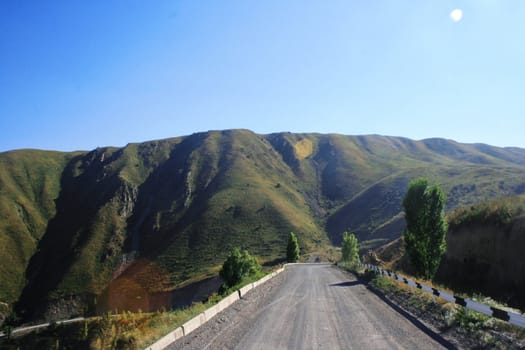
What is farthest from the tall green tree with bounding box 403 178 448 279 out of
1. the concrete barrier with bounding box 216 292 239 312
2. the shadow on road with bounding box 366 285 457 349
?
the concrete barrier with bounding box 216 292 239 312

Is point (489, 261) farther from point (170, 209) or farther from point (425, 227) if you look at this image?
point (170, 209)

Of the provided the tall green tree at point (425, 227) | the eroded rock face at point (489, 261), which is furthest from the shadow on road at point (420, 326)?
the tall green tree at point (425, 227)

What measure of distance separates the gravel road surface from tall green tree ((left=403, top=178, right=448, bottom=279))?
11054 millimetres

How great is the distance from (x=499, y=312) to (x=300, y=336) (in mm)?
5481

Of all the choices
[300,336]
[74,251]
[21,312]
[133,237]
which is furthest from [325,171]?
[300,336]

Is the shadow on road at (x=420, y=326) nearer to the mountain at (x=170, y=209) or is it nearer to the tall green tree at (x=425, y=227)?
the tall green tree at (x=425, y=227)

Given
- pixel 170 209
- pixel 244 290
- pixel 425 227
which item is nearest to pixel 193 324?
pixel 244 290

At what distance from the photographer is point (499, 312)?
9.16 meters

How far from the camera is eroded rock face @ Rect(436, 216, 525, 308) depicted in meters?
20.2

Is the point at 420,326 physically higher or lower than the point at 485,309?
lower

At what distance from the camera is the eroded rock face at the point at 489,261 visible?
20172mm

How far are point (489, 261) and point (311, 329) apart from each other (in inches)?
750

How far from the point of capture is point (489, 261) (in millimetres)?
23672

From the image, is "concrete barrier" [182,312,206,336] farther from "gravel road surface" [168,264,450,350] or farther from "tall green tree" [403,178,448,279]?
"tall green tree" [403,178,448,279]
